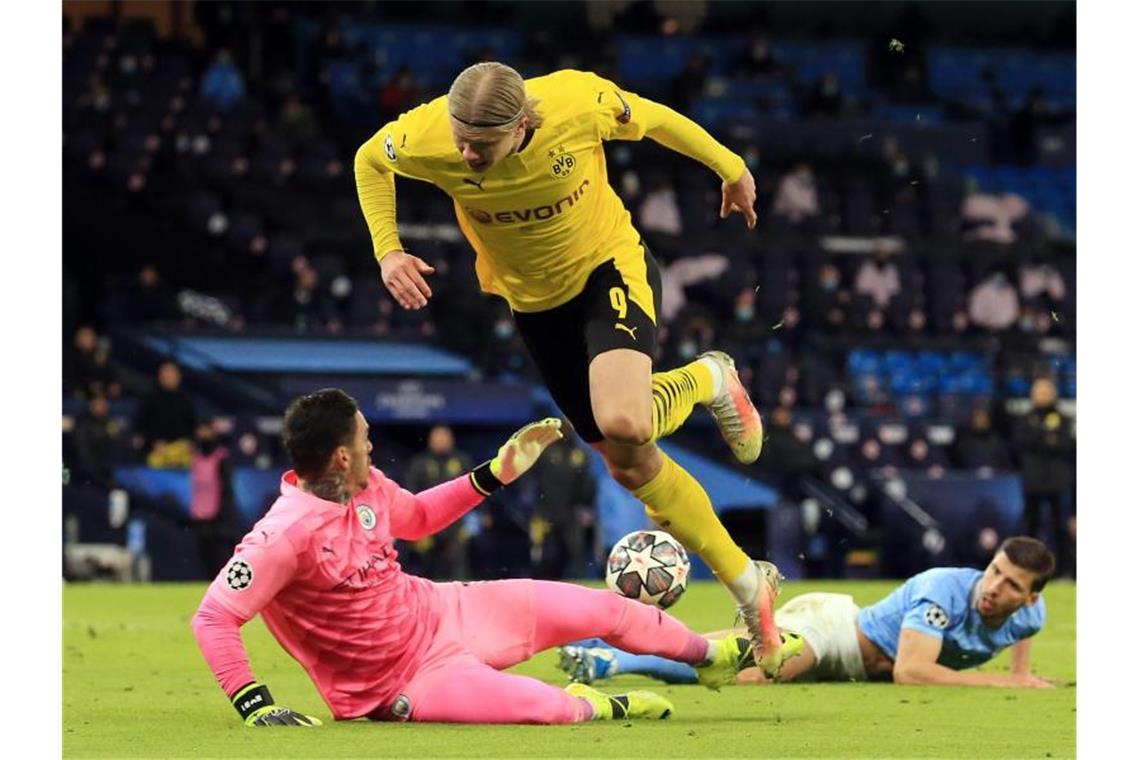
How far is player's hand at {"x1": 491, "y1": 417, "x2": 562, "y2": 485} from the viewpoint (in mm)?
7246

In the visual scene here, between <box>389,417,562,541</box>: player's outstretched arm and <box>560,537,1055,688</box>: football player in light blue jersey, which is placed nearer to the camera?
<box>389,417,562,541</box>: player's outstretched arm

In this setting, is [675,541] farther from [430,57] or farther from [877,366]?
[430,57]

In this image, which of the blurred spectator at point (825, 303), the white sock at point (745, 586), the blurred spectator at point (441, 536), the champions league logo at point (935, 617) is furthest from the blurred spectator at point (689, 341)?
the white sock at point (745, 586)

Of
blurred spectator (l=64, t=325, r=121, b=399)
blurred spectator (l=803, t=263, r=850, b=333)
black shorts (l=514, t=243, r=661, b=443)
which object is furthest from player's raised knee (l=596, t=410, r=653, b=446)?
blurred spectator (l=803, t=263, r=850, b=333)

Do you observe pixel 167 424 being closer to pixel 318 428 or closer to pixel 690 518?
pixel 690 518

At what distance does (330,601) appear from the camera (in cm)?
670

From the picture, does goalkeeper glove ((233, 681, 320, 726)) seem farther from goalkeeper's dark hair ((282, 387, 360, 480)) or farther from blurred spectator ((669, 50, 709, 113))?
blurred spectator ((669, 50, 709, 113))

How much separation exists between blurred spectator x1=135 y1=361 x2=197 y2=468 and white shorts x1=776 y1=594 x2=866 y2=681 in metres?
8.55

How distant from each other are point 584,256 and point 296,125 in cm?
1359

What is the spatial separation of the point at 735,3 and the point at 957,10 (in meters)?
3.15

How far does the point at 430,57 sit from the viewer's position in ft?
75.3

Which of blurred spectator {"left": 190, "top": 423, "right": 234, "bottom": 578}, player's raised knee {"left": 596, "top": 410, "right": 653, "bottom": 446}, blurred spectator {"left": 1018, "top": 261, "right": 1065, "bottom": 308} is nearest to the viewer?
player's raised knee {"left": 596, "top": 410, "right": 653, "bottom": 446}

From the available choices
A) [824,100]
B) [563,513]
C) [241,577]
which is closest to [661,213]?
[824,100]
